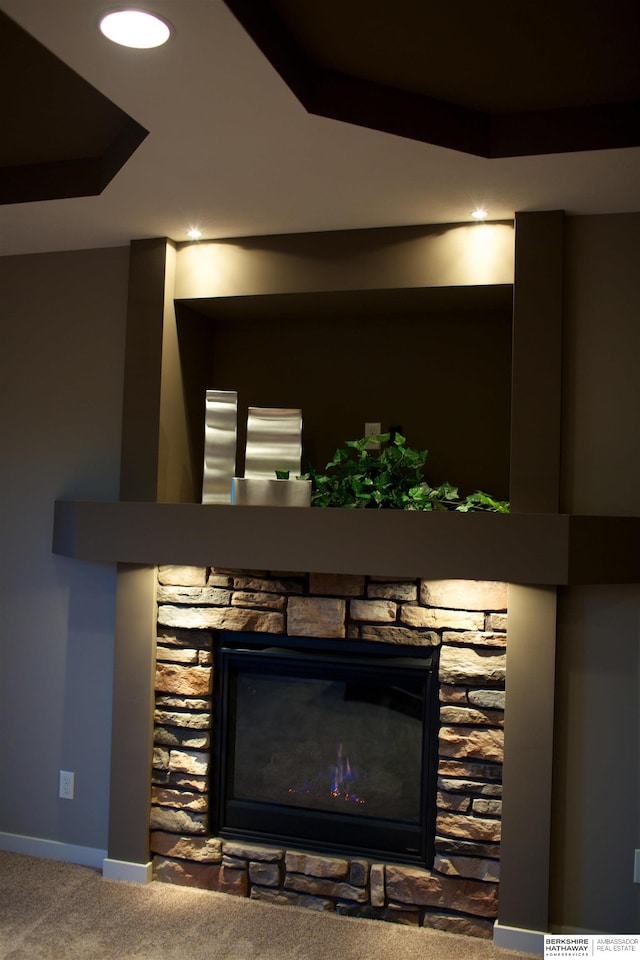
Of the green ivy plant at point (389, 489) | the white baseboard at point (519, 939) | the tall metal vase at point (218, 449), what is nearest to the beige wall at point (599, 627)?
the white baseboard at point (519, 939)

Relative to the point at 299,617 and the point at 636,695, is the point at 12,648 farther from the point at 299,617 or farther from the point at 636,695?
the point at 636,695

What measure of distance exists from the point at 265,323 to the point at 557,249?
3.91 feet

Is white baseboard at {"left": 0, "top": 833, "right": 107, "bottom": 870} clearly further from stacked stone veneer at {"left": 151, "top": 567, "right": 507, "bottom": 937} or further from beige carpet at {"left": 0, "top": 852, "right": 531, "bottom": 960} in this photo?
stacked stone veneer at {"left": 151, "top": 567, "right": 507, "bottom": 937}

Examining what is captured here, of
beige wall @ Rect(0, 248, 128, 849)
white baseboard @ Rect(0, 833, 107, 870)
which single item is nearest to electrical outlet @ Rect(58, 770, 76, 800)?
beige wall @ Rect(0, 248, 128, 849)

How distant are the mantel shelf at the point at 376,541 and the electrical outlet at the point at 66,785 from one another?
2.96 feet

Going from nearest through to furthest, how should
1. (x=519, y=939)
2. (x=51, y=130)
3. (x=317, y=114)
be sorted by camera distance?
(x=317, y=114), (x=51, y=130), (x=519, y=939)

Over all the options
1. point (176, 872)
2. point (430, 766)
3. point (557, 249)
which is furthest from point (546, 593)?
point (176, 872)

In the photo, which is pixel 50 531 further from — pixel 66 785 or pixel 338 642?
pixel 338 642

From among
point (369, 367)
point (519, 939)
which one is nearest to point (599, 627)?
point (519, 939)

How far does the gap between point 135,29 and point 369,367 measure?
5.54ft

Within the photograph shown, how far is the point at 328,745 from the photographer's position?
300cm

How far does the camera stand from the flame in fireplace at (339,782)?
296 centimetres

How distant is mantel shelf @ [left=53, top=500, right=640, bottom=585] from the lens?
246 cm

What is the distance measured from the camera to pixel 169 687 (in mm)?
3043
